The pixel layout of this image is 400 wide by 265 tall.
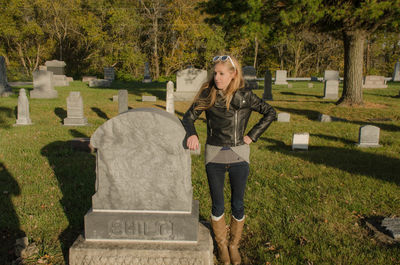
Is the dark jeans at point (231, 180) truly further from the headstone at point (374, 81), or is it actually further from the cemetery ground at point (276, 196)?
the headstone at point (374, 81)

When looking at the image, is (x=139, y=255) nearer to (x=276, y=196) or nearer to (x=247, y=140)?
(x=247, y=140)

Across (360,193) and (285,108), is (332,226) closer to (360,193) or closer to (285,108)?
(360,193)

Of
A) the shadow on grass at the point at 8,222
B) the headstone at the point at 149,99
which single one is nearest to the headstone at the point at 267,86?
the headstone at the point at 149,99

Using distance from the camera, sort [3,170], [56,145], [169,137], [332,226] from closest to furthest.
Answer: [169,137]
[332,226]
[3,170]
[56,145]

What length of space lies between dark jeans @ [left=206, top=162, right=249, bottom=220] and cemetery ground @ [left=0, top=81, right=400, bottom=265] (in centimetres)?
73

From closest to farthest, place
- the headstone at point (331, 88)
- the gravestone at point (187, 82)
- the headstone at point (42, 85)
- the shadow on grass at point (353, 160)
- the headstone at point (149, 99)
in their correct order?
the shadow on grass at point (353, 160), the headstone at point (42, 85), the headstone at point (149, 99), the headstone at point (331, 88), the gravestone at point (187, 82)

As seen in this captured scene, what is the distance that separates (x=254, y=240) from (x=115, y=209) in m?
1.78

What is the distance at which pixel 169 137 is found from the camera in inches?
121

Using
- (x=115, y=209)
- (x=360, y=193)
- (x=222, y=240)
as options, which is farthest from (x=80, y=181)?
(x=360, y=193)

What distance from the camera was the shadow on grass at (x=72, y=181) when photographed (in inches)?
163

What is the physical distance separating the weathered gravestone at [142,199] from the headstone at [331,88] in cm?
1675

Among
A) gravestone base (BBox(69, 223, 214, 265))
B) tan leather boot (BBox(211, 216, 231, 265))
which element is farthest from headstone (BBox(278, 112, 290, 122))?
gravestone base (BBox(69, 223, 214, 265))

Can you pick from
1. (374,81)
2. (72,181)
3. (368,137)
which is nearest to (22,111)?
(72,181)

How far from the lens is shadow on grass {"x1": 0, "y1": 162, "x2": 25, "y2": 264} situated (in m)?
3.67
